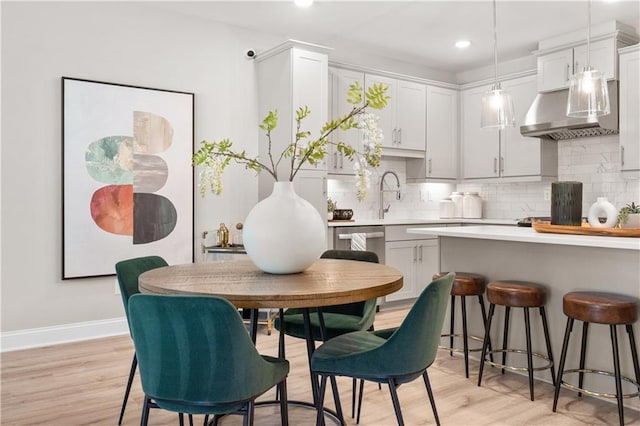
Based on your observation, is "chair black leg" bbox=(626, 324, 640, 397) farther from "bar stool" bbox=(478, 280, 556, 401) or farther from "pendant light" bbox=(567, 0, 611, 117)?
"pendant light" bbox=(567, 0, 611, 117)

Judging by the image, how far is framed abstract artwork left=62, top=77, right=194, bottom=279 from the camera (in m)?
4.01

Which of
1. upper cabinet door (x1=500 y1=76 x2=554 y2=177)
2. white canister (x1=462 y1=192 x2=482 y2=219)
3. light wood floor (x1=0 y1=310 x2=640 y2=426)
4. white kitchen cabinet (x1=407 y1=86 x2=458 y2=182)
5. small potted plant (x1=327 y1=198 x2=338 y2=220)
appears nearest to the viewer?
light wood floor (x1=0 y1=310 x2=640 y2=426)

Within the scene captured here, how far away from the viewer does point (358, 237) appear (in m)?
4.84

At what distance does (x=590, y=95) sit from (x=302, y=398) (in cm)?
233

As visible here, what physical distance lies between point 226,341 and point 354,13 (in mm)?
3727

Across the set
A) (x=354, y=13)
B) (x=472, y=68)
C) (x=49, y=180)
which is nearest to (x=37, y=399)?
(x=49, y=180)

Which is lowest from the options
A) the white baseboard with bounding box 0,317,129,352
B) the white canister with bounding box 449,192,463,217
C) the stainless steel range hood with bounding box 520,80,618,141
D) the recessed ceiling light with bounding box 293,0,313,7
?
the white baseboard with bounding box 0,317,129,352

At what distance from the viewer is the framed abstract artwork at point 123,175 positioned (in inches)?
158

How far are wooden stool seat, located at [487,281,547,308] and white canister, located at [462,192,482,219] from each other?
10.2 ft

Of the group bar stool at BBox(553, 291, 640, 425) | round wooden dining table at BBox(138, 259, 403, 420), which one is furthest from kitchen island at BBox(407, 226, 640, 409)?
round wooden dining table at BBox(138, 259, 403, 420)

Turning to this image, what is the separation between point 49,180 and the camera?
394 cm

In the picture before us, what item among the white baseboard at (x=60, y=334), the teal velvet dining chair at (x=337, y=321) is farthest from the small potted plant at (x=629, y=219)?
the white baseboard at (x=60, y=334)

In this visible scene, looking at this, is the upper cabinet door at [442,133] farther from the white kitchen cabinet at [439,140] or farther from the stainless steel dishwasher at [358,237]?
the stainless steel dishwasher at [358,237]

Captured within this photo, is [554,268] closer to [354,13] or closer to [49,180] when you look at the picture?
[354,13]
